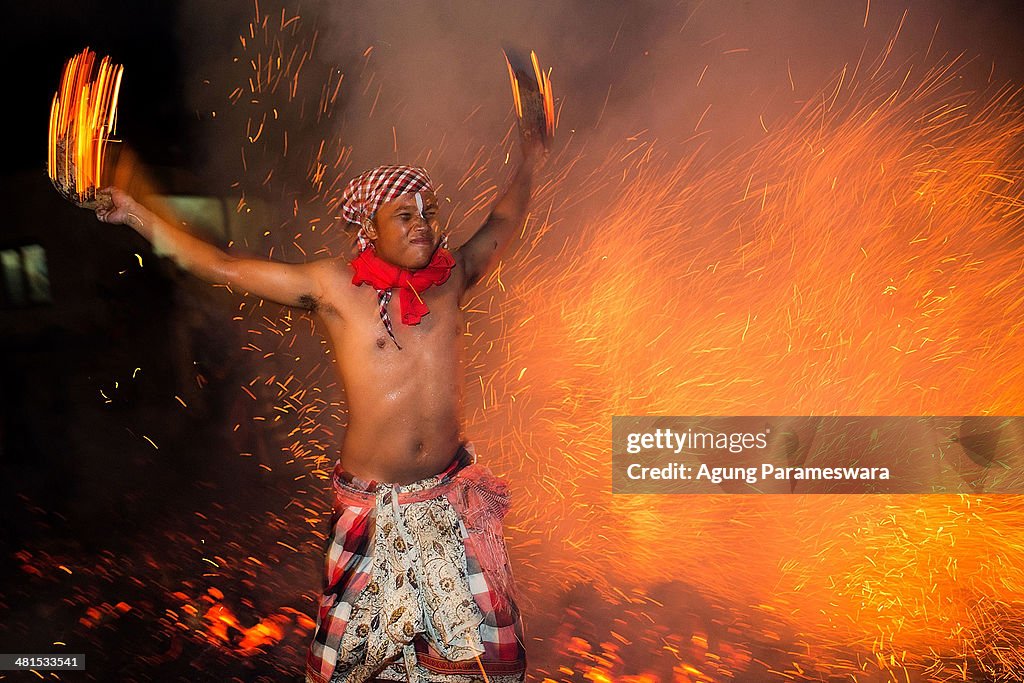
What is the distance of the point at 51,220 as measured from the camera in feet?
10.6

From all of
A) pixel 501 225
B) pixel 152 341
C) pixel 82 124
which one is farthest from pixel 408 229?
pixel 152 341

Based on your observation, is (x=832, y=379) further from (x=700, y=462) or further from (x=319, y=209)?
(x=319, y=209)

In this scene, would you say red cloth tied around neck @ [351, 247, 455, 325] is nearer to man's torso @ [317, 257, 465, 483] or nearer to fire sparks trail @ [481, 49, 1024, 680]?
man's torso @ [317, 257, 465, 483]

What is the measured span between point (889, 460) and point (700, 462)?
0.63 meters

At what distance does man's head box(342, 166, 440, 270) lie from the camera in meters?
2.43

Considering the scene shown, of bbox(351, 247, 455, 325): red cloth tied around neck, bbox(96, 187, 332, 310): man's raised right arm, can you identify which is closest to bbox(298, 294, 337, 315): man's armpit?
bbox(96, 187, 332, 310): man's raised right arm

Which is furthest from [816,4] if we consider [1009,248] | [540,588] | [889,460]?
[540,588]

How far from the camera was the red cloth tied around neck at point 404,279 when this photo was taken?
246cm

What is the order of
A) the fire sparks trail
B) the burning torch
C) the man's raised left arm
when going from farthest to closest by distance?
the fire sparks trail
the burning torch
the man's raised left arm

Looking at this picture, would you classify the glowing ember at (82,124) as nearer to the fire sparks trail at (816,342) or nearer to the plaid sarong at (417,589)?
the plaid sarong at (417,589)

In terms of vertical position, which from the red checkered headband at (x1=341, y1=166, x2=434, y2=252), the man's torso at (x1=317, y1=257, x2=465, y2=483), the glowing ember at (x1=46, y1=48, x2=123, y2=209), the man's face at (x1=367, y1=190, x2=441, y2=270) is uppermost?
the glowing ember at (x1=46, y1=48, x2=123, y2=209)

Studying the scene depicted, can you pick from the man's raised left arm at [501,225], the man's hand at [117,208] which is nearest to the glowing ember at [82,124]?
the man's hand at [117,208]

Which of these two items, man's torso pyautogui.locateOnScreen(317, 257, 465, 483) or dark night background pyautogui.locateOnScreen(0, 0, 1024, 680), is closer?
man's torso pyautogui.locateOnScreen(317, 257, 465, 483)

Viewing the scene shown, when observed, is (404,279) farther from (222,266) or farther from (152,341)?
(152,341)
